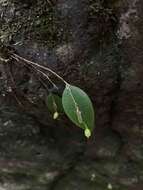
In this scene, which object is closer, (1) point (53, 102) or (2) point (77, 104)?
(2) point (77, 104)

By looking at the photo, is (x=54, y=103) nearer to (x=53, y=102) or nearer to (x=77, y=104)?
(x=53, y=102)

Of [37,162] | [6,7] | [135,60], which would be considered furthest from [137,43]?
[37,162]

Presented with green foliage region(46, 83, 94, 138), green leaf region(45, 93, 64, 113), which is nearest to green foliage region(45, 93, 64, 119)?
green leaf region(45, 93, 64, 113)

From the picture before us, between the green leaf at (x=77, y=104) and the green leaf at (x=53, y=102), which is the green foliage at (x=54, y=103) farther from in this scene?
the green leaf at (x=77, y=104)

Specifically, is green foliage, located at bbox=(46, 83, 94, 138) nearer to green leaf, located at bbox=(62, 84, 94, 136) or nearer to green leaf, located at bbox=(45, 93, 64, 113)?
green leaf, located at bbox=(62, 84, 94, 136)

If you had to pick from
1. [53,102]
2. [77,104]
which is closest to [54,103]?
[53,102]

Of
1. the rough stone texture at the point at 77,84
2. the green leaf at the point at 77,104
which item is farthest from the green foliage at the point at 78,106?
the rough stone texture at the point at 77,84

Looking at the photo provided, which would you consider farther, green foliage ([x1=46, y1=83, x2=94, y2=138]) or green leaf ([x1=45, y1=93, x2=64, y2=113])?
green leaf ([x1=45, y1=93, x2=64, y2=113])

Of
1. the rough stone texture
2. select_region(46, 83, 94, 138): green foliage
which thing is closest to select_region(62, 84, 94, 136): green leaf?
select_region(46, 83, 94, 138): green foliage
